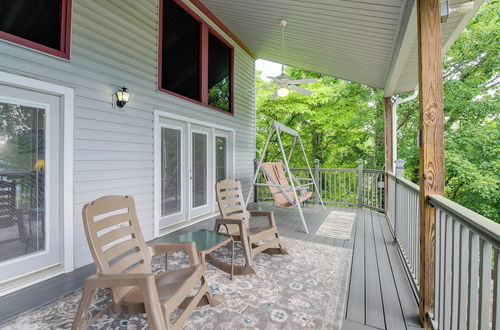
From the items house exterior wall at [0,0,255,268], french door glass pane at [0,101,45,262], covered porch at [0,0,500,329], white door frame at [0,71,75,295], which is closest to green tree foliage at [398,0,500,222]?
covered porch at [0,0,500,329]

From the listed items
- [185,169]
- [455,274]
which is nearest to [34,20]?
[185,169]

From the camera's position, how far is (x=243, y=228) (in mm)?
2703

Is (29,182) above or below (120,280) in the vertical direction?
above

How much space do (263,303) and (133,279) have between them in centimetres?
122

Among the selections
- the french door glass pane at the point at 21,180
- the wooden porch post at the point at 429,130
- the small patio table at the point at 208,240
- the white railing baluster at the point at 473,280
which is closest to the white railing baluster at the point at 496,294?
the white railing baluster at the point at 473,280

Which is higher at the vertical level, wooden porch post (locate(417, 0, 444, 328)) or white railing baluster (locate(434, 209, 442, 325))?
wooden porch post (locate(417, 0, 444, 328))

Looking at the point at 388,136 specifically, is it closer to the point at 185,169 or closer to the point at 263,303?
the point at 185,169

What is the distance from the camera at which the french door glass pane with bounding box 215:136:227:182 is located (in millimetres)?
5715

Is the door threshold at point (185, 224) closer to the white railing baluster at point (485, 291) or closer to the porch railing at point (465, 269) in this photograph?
the porch railing at point (465, 269)

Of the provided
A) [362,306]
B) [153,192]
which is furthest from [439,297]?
[153,192]

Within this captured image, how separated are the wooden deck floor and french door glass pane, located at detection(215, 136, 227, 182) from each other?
2.34 meters

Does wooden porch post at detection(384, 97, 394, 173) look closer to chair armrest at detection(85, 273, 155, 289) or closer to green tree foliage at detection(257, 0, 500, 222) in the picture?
green tree foliage at detection(257, 0, 500, 222)

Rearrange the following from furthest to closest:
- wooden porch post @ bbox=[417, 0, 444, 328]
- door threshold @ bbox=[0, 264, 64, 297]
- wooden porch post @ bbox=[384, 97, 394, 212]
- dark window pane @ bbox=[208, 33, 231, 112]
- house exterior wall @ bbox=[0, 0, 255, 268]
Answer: dark window pane @ bbox=[208, 33, 231, 112] → wooden porch post @ bbox=[384, 97, 394, 212] → house exterior wall @ bbox=[0, 0, 255, 268] → door threshold @ bbox=[0, 264, 64, 297] → wooden porch post @ bbox=[417, 0, 444, 328]

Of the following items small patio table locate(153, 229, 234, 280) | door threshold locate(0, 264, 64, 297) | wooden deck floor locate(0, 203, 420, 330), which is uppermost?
small patio table locate(153, 229, 234, 280)
